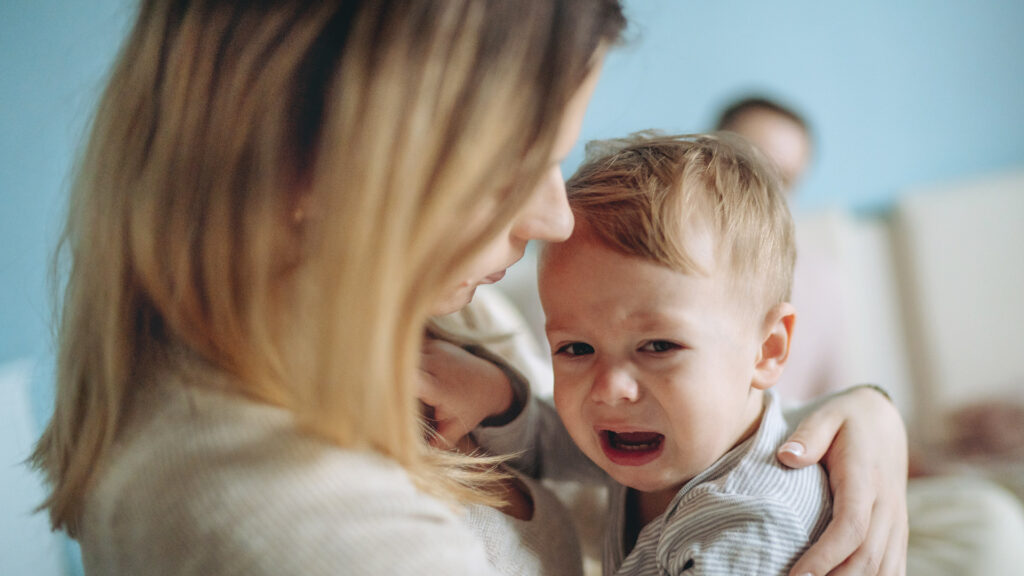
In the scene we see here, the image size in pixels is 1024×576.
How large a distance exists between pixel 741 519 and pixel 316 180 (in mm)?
488

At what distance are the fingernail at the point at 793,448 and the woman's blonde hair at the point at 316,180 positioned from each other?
40 centimetres

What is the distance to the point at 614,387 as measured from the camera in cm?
74

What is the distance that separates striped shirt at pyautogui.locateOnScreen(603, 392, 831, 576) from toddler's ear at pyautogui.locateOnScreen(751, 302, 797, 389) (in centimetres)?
4

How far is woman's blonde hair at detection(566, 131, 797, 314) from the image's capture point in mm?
747

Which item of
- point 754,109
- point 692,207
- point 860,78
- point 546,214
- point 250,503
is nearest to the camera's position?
point 250,503

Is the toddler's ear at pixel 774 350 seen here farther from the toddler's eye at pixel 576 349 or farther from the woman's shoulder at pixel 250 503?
the woman's shoulder at pixel 250 503

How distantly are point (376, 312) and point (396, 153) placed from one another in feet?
0.36

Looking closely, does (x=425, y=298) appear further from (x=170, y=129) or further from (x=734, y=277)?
(x=734, y=277)

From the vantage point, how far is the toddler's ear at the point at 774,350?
32.5 inches

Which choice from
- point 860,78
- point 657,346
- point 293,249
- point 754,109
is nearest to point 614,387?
point 657,346

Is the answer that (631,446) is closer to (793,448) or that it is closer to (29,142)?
(793,448)

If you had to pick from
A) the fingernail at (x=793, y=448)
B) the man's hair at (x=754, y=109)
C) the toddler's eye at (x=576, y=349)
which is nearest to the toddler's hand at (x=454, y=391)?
the toddler's eye at (x=576, y=349)

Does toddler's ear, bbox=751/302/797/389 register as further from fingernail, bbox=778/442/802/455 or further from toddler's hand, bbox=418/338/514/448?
toddler's hand, bbox=418/338/514/448

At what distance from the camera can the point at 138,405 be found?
0.58 meters
